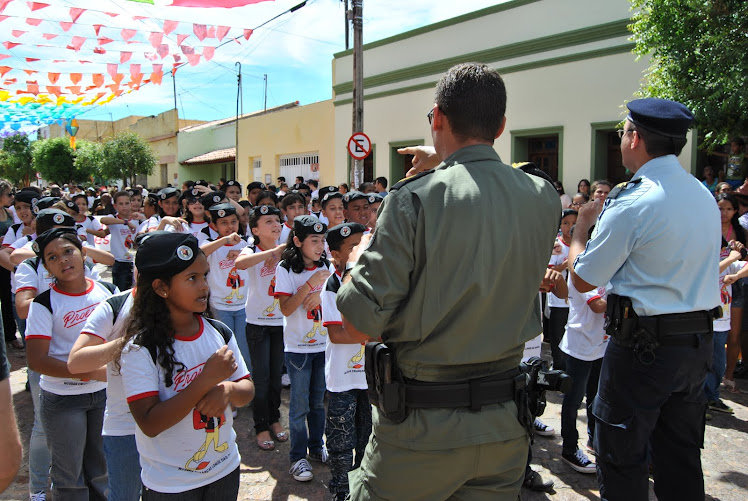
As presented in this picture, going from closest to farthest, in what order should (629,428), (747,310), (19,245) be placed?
(629,428) < (19,245) < (747,310)

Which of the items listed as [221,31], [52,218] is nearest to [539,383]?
[52,218]

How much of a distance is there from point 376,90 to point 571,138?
24.1 ft

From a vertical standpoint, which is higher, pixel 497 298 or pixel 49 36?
pixel 49 36

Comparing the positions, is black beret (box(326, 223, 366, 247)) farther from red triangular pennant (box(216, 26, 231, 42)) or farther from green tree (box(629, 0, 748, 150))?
red triangular pennant (box(216, 26, 231, 42))

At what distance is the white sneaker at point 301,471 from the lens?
13.3 ft

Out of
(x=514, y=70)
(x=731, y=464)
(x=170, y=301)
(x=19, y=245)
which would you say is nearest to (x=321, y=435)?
(x=170, y=301)

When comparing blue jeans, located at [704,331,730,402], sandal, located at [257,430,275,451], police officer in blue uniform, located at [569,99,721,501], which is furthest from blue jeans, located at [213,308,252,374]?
blue jeans, located at [704,331,730,402]

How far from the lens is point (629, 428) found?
2.71 metres

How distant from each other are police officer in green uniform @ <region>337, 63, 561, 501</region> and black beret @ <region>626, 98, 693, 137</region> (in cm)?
122

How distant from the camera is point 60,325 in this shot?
320 centimetres

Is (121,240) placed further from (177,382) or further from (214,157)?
(214,157)

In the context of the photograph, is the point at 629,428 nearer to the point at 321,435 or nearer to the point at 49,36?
the point at 321,435

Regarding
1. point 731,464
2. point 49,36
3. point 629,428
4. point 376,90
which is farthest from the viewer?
point 376,90

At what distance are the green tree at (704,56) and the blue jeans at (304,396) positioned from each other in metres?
6.20
